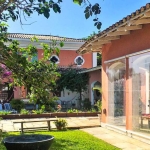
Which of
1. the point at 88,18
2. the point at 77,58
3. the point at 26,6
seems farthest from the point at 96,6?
the point at 77,58

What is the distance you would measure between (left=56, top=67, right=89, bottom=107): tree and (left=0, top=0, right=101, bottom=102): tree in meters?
16.4

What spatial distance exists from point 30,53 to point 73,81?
1690cm

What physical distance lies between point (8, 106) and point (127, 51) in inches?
474

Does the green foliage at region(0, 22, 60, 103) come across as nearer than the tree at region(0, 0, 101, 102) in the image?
No

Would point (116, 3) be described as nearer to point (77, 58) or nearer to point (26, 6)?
point (26, 6)

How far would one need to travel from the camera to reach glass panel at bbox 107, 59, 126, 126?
10.6 meters

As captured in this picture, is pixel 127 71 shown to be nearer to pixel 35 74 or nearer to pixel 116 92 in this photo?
pixel 116 92

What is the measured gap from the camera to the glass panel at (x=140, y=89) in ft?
29.2

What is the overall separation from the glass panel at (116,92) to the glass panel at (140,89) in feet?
2.57

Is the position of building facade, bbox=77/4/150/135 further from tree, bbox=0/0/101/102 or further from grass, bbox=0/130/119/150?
tree, bbox=0/0/101/102

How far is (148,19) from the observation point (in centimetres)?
829

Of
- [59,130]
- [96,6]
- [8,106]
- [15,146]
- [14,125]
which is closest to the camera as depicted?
[96,6]

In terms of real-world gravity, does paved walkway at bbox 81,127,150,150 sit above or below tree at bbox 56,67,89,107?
below

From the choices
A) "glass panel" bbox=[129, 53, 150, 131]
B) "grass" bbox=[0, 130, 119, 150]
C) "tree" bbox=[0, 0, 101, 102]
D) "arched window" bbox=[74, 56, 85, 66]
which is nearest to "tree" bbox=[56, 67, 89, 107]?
"arched window" bbox=[74, 56, 85, 66]
